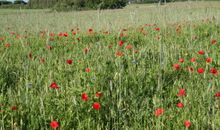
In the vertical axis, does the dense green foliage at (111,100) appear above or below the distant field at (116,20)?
below

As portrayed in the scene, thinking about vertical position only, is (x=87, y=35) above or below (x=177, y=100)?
above

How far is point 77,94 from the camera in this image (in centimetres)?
269

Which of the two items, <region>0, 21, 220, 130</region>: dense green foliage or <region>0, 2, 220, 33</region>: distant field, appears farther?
<region>0, 2, 220, 33</region>: distant field

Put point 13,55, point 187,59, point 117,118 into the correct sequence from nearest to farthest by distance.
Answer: point 117,118
point 187,59
point 13,55

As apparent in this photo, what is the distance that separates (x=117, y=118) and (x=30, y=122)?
2.27 ft

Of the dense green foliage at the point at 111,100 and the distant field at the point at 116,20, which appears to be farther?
the distant field at the point at 116,20

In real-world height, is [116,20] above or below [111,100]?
above

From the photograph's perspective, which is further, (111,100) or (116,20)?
(116,20)

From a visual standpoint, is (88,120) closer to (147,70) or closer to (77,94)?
(77,94)

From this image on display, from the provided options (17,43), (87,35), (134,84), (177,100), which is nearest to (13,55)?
(17,43)

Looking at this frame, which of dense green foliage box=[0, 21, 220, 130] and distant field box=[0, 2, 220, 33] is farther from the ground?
distant field box=[0, 2, 220, 33]

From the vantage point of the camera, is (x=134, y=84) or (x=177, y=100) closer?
(x=177, y=100)

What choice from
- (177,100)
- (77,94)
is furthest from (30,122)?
(177,100)

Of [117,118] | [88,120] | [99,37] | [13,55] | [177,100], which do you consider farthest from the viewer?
[99,37]
